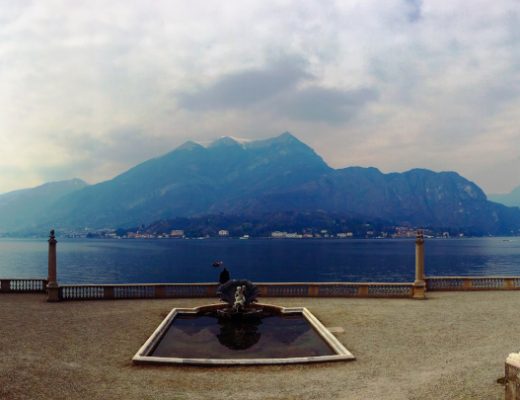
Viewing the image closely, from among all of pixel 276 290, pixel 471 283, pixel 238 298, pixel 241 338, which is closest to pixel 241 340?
pixel 241 338

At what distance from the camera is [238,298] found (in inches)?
959

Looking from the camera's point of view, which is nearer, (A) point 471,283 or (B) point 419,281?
(B) point 419,281

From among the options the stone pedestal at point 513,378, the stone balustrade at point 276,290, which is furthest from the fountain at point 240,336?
the stone pedestal at point 513,378

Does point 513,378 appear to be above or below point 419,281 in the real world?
above

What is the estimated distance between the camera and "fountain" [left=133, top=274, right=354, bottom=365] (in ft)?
52.1

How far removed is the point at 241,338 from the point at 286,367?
4.99 meters

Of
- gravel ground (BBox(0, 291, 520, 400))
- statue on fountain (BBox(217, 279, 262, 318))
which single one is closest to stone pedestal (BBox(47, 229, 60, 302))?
gravel ground (BBox(0, 291, 520, 400))

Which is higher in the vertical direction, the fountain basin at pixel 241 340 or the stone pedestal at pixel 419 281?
the stone pedestal at pixel 419 281

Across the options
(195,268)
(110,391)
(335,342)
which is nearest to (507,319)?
(335,342)

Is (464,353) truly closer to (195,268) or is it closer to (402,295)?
(402,295)

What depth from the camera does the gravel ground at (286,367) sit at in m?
12.4

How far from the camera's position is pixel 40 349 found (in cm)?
1639

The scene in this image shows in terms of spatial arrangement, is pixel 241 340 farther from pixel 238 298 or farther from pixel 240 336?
pixel 238 298

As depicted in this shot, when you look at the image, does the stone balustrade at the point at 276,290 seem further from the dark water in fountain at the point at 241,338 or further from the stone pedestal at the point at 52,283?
the dark water in fountain at the point at 241,338
